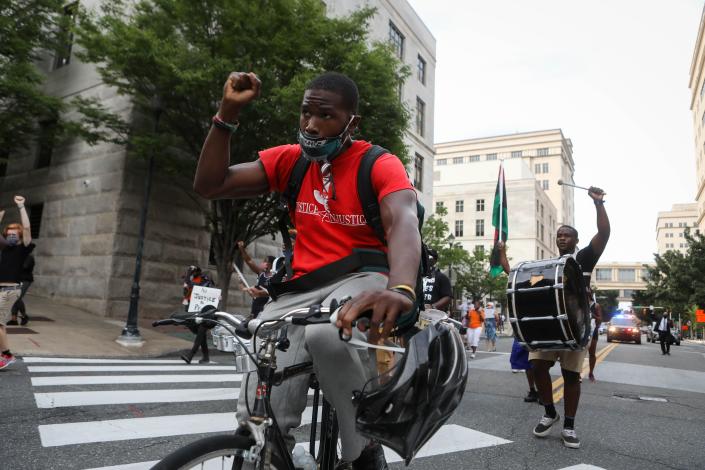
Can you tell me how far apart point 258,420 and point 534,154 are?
120m

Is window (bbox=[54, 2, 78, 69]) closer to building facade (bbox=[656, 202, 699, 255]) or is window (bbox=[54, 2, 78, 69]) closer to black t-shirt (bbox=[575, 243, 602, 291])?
black t-shirt (bbox=[575, 243, 602, 291])

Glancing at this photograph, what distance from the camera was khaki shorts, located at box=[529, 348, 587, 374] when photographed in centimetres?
492

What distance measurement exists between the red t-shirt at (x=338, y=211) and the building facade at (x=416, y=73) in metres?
26.4

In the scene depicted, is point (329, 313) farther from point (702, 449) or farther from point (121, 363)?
point (121, 363)

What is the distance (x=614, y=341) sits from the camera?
33938 mm

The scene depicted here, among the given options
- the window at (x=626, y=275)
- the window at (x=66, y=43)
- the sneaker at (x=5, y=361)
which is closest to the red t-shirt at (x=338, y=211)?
the sneaker at (x=5, y=361)

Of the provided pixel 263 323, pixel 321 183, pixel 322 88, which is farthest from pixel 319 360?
pixel 322 88

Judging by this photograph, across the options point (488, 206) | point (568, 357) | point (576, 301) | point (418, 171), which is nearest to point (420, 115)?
point (418, 171)

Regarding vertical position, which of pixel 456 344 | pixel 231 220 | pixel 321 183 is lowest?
pixel 456 344

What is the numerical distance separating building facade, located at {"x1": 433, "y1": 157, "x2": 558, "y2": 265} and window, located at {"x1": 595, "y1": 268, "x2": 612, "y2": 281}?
314ft

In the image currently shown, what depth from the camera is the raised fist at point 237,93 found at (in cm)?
204

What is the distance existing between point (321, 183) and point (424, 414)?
3.34 ft

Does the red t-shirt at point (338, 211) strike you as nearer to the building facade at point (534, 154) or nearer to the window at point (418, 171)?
the window at point (418, 171)

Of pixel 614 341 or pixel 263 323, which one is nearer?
pixel 263 323
